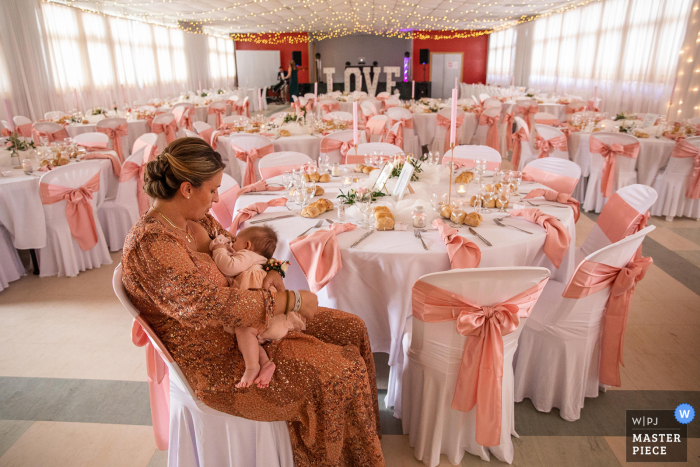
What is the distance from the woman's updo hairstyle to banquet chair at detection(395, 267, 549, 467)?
84 centimetres

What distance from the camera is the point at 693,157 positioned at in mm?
4691

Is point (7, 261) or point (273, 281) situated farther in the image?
point (7, 261)

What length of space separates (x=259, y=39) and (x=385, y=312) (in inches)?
920

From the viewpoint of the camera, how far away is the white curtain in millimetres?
8633

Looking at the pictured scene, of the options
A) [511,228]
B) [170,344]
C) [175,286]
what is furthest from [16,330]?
[511,228]

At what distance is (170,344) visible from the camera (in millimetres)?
1503

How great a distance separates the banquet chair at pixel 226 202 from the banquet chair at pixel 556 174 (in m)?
2.11

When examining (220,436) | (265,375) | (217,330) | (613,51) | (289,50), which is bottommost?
(220,436)

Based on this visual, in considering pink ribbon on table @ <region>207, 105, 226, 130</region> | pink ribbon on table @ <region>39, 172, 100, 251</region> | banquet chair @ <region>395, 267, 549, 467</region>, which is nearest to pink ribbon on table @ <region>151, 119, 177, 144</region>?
pink ribbon on table @ <region>207, 105, 226, 130</region>

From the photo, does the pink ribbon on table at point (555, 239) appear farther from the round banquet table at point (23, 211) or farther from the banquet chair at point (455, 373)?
the round banquet table at point (23, 211)

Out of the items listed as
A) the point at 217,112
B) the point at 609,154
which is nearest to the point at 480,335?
the point at 609,154

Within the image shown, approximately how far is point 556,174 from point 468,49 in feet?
67.3

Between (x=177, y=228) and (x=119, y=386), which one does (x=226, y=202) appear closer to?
(x=119, y=386)

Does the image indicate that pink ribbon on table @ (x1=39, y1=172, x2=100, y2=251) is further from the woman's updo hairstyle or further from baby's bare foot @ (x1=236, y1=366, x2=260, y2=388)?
baby's bare foot @ (x1=236, y1=366, x2=260, y2=388)
